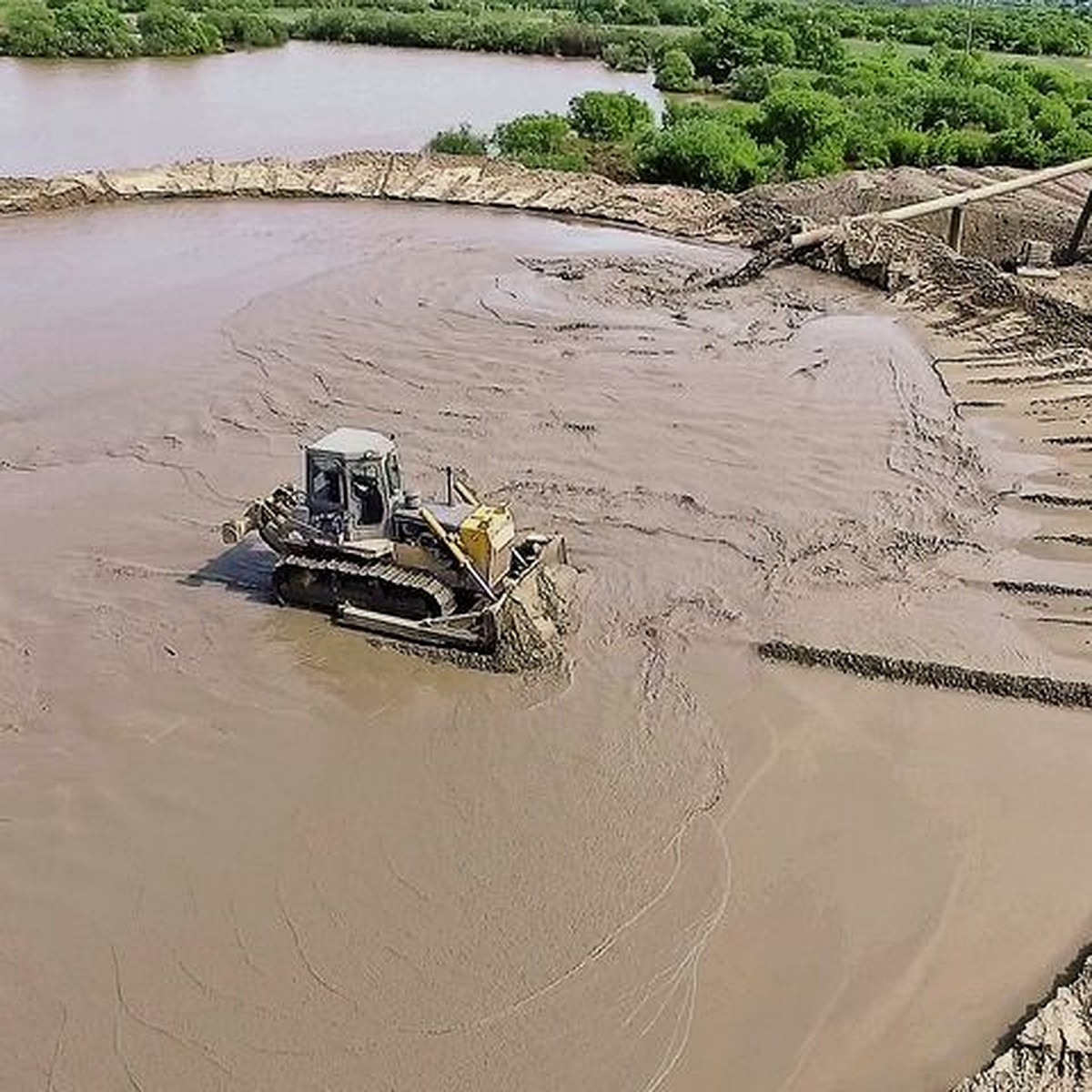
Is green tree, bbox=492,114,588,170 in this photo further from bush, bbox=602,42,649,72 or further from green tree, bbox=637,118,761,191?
bush, bbox=602,42,649,72

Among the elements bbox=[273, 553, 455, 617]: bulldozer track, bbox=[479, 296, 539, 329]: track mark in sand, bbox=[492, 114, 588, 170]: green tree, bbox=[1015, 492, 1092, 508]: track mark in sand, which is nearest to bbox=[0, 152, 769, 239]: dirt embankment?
bbox=[492, 114, 588, 170]: green tree

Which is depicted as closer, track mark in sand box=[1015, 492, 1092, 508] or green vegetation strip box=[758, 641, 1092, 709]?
green vegetation strip box=[758, 641, 1092, 709]

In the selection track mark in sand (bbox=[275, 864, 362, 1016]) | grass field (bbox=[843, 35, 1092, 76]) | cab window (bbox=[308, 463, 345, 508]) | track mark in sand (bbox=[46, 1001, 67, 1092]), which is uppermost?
cab window (bbox=[308, 463, 345, 508])

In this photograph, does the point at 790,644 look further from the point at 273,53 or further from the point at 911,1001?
the point at 273,53

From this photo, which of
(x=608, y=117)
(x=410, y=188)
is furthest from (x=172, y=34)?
(x=410, y=188)

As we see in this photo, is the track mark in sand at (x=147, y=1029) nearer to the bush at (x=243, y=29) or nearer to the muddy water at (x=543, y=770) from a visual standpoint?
the muddy water at (x=543, y=770)

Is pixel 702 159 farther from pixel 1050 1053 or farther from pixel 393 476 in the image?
pixel 1050 1053
